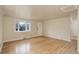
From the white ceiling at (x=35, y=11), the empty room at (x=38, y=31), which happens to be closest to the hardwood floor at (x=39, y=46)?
the empty room at (x=38, y=31)

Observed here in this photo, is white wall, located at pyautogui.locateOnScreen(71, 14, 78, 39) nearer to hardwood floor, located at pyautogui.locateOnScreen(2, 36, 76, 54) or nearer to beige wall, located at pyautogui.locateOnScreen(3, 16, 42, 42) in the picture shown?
hardwood floor, located at pyautogui.locateOnScreen(2, 36, 76, 54)

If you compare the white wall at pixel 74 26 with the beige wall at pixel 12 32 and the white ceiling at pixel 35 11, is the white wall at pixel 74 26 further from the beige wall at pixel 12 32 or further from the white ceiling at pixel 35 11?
the beige wall at pixel 12 32

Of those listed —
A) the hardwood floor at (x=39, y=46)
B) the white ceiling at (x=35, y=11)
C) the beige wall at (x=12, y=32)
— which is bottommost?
the hardwood floor at (x=39, y=46)

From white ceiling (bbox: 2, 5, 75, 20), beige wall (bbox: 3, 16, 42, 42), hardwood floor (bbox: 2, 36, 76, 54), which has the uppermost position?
white ceiling (bbox: 2, 5, 75, 20)

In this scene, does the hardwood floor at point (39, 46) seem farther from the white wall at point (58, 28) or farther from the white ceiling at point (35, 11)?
the white ceiling at point (35, 11)

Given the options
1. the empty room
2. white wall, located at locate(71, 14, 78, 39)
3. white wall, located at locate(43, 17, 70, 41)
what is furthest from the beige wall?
white wall, located at locate(71, 14, 78, 39)

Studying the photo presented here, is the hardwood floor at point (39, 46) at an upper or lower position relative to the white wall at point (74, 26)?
lower

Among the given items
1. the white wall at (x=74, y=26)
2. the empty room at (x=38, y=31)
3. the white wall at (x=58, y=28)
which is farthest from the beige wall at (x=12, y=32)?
the white wall at (x=74, y=26)

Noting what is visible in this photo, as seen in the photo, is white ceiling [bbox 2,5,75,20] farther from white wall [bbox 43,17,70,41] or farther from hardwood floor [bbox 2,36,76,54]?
hardwood floor [bbox 2,36,76,54]

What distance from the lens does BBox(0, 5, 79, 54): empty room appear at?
3.54 feet

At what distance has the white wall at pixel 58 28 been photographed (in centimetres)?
113

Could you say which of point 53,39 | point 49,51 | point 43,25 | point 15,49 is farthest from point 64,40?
point 15,49

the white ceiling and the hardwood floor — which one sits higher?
the white ceiling

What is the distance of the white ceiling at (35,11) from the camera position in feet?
3.44
